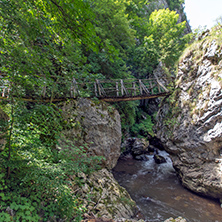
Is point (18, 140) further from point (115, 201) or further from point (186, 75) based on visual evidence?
point (186, 75)

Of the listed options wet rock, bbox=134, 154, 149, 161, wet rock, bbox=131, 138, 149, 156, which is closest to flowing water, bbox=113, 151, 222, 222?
wet rock, bbox=134, 154, 149, 161

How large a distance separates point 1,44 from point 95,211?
400 cm

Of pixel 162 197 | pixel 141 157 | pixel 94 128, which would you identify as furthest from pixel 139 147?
pixel 94 128

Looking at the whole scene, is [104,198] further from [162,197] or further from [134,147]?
[134,147]

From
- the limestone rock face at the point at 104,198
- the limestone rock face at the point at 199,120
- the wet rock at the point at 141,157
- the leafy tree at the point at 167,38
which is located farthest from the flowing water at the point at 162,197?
the leafy tree at the point at 167,38

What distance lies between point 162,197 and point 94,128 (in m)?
4.30

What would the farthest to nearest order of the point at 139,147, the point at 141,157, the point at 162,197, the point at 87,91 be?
the point at 139,147
the point at 141,157
the point at 87,91
the point at 162,197

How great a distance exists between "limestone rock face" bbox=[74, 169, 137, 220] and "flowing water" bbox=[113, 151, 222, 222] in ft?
3.67

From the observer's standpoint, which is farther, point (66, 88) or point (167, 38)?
point (167, 38)

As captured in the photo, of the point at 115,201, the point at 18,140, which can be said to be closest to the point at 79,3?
the point at 18,140

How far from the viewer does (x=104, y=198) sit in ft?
13.1

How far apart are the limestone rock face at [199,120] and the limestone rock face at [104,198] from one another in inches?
135

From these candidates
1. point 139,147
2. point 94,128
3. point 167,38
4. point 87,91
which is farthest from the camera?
point 167,38

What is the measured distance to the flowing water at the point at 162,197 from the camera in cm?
486
